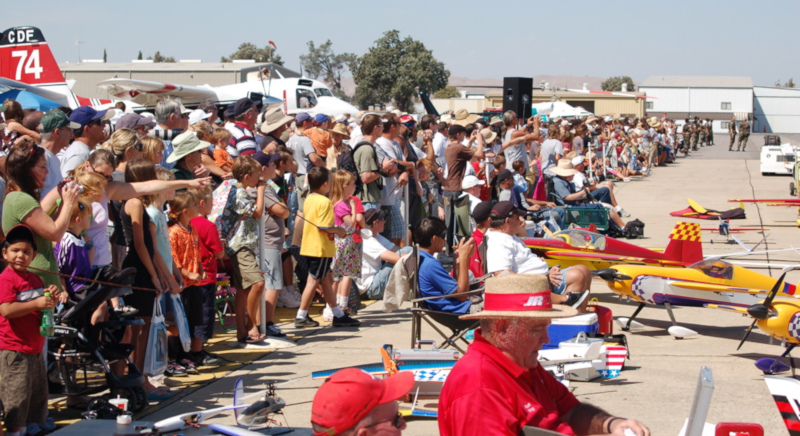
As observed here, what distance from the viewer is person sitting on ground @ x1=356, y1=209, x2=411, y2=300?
922cm

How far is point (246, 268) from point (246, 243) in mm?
231

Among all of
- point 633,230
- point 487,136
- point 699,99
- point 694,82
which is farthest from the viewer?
point 694,82

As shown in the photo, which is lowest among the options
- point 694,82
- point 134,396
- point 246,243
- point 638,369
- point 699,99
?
point 638,369

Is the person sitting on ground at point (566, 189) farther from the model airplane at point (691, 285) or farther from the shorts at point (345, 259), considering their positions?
the shorts at point (345, 259)

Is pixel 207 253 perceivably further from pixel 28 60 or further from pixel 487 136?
pixel 28 60

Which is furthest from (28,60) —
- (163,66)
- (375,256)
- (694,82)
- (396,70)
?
(694,82)

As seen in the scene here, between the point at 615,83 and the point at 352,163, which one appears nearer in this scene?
the point at 352,163

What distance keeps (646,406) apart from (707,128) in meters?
51.4

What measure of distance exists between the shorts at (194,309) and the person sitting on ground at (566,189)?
9.25 meters

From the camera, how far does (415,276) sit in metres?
6.61

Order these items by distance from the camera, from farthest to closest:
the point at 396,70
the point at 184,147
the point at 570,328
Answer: the point at 396,70
the point at 184,147
the point at 570,328

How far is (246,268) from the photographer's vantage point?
7309 millimetres

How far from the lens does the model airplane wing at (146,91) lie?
2127 centimetres

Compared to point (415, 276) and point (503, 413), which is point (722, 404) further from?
point (503, 413)
